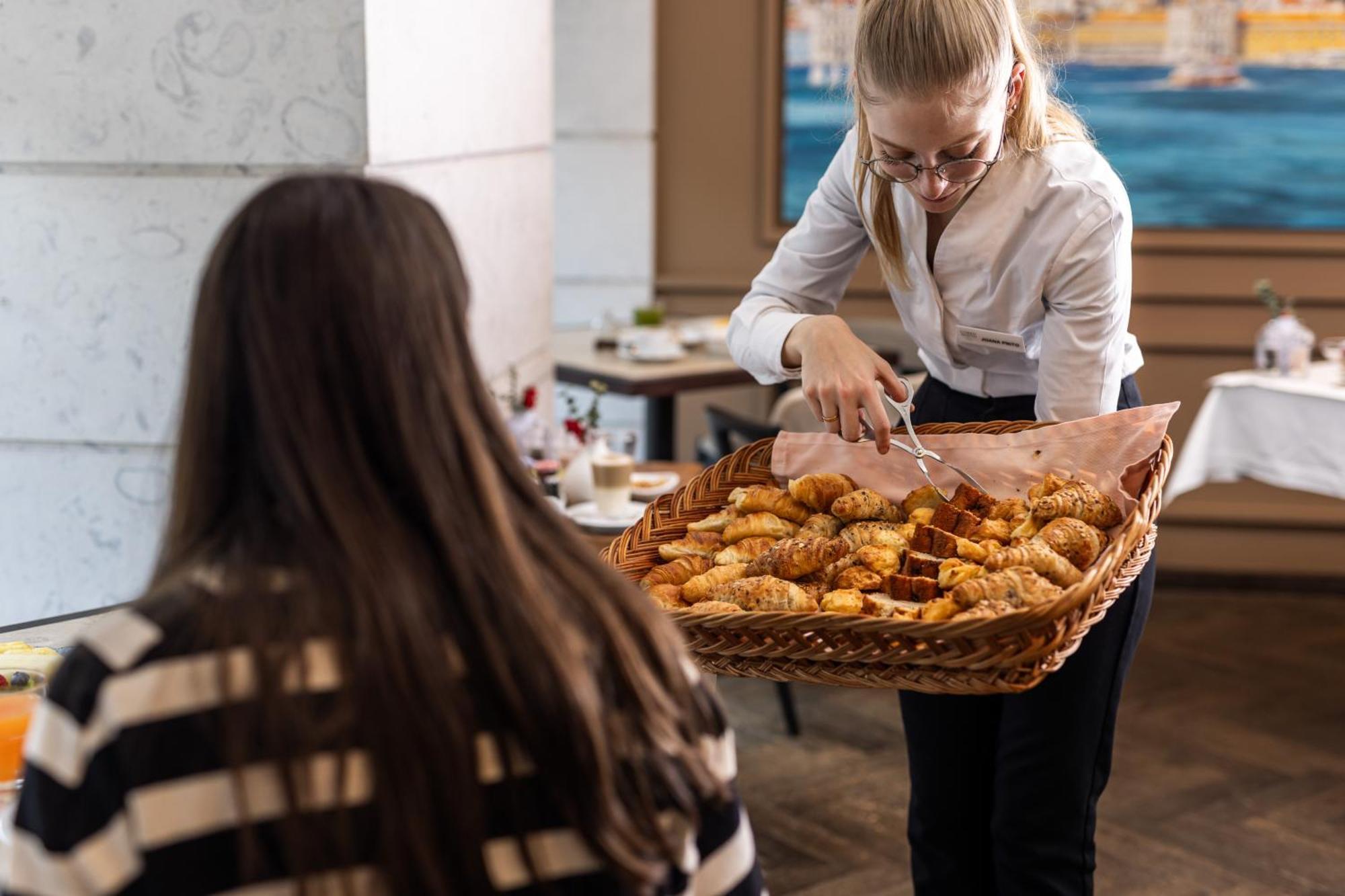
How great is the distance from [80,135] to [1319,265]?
415 cm

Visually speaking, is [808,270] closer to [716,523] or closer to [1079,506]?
[716,523]

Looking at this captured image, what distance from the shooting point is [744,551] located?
1607 millimetres

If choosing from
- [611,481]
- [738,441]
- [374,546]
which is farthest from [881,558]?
[738,441]

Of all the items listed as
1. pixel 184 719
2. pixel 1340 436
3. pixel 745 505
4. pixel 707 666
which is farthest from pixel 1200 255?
pixel 184 719

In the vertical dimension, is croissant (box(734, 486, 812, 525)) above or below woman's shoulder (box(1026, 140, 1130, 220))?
below

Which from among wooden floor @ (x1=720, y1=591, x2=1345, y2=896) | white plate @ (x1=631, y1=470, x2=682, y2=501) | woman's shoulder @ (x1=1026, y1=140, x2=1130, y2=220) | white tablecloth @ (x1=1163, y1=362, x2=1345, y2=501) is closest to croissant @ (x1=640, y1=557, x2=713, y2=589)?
woman's shoulder @ (x1=1026, y1=140, x2=1130, y2=220)

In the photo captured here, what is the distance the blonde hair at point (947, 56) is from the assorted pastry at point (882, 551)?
45 centimetres

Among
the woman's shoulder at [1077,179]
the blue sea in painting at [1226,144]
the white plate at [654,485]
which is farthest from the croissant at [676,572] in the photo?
the blue sea in painting at [1226,144]

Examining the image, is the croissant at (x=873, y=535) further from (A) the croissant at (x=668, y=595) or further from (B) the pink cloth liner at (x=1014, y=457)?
(A) the croissant at (x=668, y=595)

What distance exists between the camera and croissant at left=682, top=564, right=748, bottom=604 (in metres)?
1.50

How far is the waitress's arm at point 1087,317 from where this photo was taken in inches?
64.8

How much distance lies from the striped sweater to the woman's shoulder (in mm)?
1159

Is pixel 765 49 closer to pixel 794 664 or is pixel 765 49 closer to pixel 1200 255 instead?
pixel 1200 255

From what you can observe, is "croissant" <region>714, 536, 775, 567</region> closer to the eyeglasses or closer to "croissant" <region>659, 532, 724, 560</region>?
"croissant" <region>659, 532, 724, 560</region>
